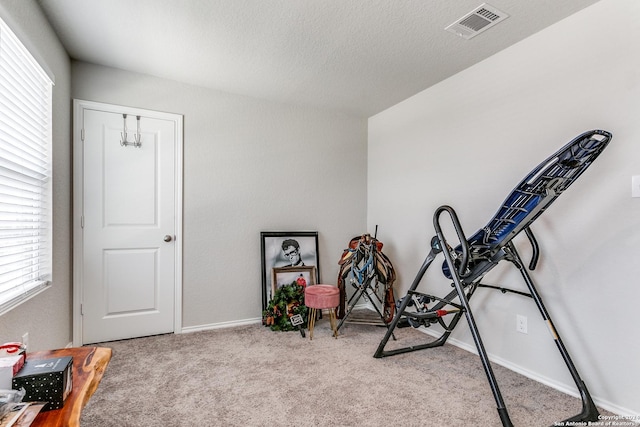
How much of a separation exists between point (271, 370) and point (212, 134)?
232 cm

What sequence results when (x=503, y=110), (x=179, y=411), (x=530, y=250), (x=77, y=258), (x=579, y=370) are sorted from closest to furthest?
(x=179, y=411) → (x=579, y=370) → (x=530, y=250) → (x=503, y=110) → (x=77, y=258)

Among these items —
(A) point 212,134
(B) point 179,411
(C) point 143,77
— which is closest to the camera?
(B) point 179,411

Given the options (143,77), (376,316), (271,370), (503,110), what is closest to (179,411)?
(271,370)

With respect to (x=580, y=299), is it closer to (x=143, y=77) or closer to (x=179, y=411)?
(x=179, y=411)

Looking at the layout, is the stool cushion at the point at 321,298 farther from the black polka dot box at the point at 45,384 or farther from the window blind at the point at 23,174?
the black polka dot box at the point at 45,384

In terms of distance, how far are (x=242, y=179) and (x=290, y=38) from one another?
1.55m

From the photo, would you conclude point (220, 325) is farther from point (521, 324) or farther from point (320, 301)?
point (521, 324)

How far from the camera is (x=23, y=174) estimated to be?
1.90 meters

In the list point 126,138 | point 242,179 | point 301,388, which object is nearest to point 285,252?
point 242,179

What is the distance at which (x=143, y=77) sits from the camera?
10.1 ft

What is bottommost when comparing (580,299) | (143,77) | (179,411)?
(179,411)

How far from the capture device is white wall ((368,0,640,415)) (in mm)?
1927

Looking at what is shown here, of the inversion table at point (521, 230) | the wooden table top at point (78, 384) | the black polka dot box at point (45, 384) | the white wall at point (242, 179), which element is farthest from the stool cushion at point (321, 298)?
the black polka dot box at point (45, 384)

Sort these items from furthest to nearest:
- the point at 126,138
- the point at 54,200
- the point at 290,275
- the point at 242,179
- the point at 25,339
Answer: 1. the point at 290,275
2. the point at 242,179
3. the point at 126,138
4. the point at 54,200
5. the point at 25,339
